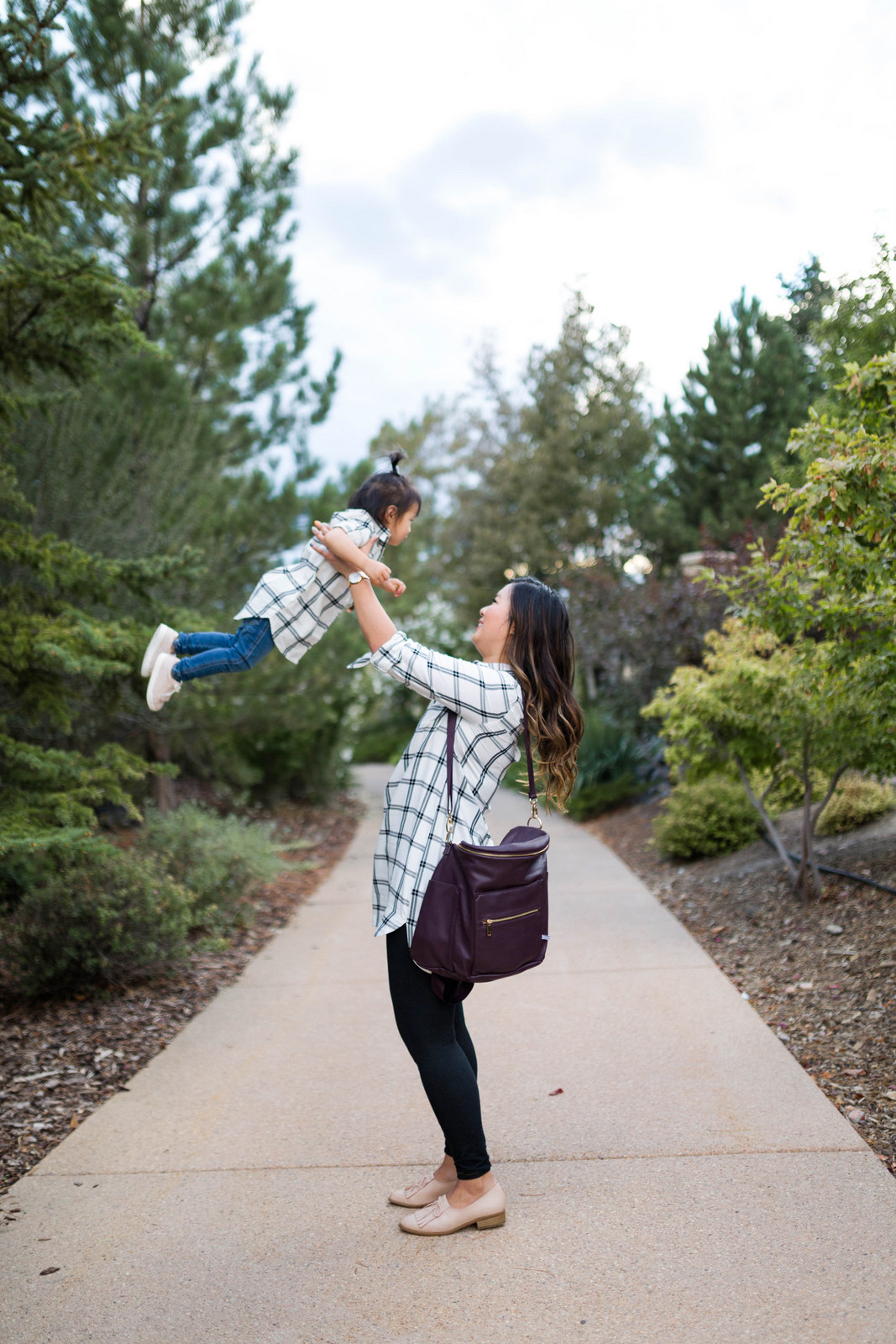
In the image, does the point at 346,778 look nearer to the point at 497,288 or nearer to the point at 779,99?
the point at 779,99

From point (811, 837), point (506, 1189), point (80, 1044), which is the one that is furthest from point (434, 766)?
point (811, 837)

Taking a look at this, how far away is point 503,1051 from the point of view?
4.04 m

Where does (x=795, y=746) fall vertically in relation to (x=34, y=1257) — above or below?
above

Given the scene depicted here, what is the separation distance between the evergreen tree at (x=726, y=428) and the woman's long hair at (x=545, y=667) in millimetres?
12203

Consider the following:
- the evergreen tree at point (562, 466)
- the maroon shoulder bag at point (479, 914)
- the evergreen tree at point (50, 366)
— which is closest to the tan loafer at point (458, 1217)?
the maroon shoulder bag at point (479, 914)

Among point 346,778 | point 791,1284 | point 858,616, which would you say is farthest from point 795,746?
point 346,778

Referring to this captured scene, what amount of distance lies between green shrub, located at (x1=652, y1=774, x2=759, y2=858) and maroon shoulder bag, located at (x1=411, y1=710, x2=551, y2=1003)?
5370 millimetres

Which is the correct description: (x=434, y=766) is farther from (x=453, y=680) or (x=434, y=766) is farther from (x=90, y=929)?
(x=90, y=929)

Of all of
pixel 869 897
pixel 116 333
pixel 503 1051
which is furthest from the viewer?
pixel 869 897

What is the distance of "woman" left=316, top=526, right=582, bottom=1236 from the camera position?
243cm

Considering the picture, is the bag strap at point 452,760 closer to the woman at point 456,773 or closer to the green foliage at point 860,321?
the woman at point 456,773

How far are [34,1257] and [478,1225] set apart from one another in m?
1.18

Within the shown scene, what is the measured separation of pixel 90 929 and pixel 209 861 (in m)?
1.68

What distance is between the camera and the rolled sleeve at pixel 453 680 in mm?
2383
